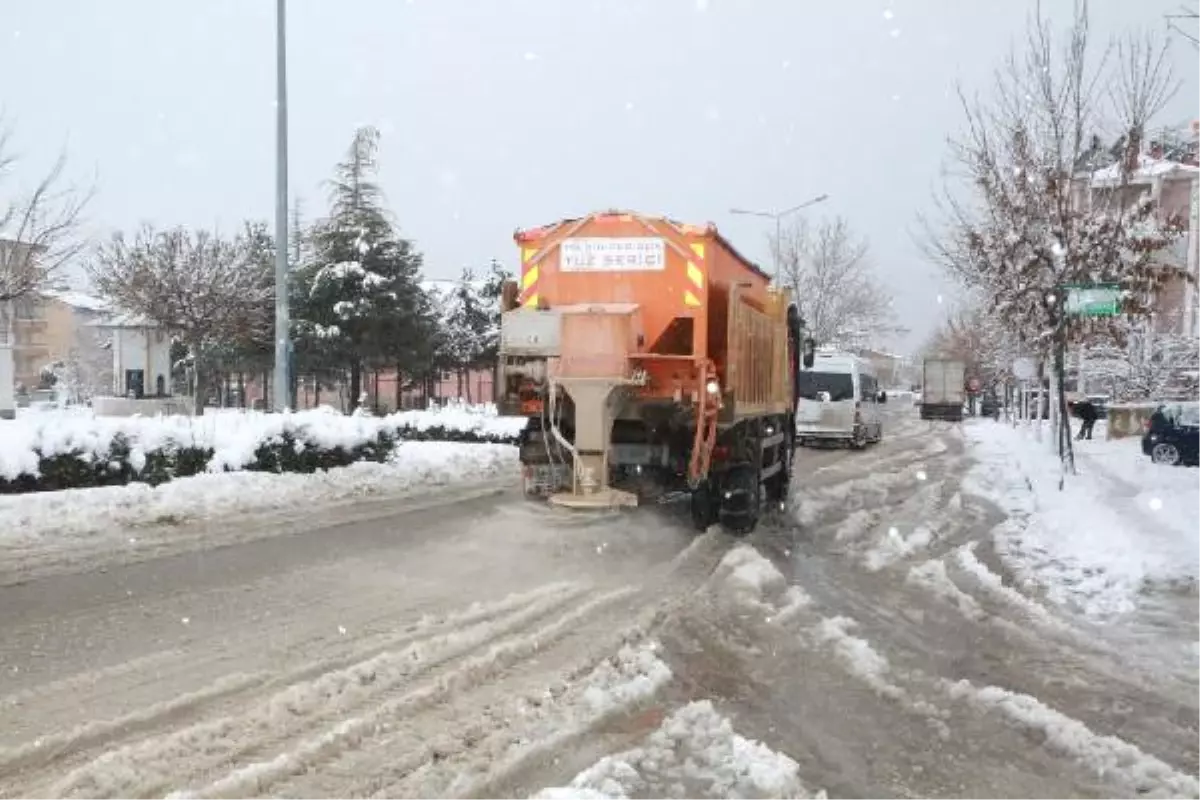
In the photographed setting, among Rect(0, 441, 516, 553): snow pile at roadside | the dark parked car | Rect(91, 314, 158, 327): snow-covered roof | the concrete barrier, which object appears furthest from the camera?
the concrete barrier

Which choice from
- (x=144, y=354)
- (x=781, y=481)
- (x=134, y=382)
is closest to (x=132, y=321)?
(x=144, y=354)

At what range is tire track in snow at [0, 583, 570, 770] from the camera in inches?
172

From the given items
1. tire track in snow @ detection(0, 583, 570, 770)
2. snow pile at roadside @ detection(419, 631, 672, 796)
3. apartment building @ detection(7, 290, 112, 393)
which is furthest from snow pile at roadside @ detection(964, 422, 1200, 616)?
apartment building @ detection(7, 290, 112, 393)

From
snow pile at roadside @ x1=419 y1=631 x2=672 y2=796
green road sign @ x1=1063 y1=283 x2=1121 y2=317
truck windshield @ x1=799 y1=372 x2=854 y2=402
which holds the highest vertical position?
green road sign @ x1=1063 y1=283 x2=1121 y2=317

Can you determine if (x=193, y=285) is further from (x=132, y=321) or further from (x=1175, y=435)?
(x=1175, y=435)

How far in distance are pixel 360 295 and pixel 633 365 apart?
31064 millimetres

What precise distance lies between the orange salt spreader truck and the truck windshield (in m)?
17.3

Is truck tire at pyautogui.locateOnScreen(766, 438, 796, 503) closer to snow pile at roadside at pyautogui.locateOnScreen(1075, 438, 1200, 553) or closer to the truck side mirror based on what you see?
the truck side mirror

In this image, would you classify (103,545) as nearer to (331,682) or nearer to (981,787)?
(331,682)

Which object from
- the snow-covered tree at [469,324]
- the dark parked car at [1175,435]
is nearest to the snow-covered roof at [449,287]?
the snow-covered tree at [469,324]

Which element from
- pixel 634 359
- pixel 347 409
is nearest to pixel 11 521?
pixel 634 359

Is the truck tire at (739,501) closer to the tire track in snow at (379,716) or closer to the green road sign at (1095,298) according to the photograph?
the tire track in snow at (379,716)

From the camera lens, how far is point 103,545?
31.1 ft

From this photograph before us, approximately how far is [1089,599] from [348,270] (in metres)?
33.9
